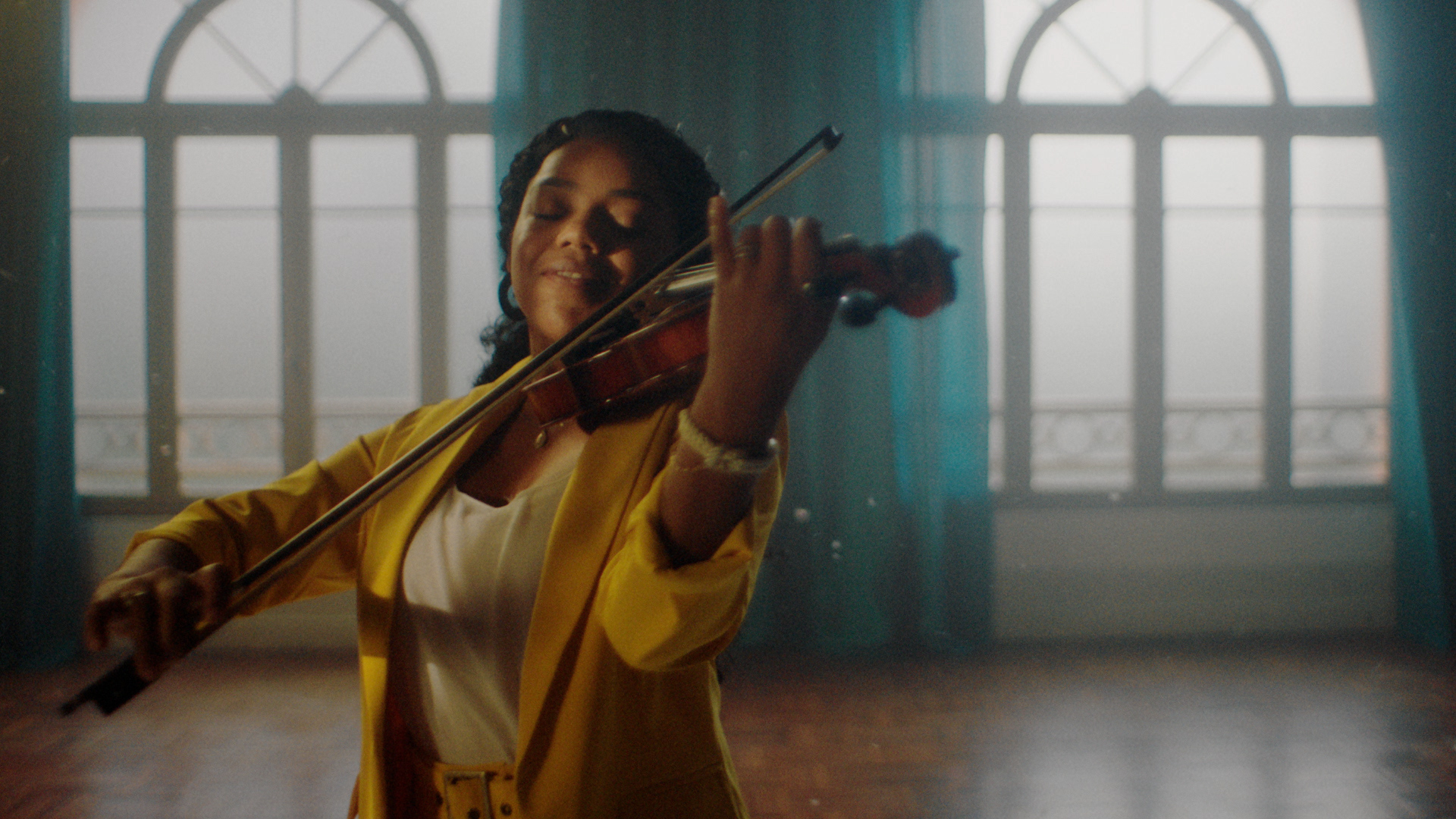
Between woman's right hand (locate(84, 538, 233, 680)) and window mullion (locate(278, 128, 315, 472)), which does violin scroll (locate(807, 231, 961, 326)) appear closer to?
woman's right hand (locate(84, 538, 233, 680))

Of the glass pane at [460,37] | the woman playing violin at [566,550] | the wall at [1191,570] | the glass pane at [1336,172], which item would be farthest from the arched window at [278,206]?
the glass pane at [1336,172]

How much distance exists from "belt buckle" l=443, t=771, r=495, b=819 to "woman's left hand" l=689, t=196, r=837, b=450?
379 mm

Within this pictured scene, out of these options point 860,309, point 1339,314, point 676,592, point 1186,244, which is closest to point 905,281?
point 860,309

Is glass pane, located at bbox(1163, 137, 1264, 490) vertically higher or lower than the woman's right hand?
higher

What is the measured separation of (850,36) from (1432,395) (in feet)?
8.28

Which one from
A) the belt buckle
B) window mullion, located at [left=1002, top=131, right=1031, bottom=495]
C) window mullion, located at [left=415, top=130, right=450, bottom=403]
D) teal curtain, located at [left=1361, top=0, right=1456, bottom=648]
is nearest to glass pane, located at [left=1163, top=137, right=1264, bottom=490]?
teal curtain, located at [left=1361, top=0, right=1456, bottom=648]

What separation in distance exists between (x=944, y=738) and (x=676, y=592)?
2016mm

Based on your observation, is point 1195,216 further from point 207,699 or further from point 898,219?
point 207,699

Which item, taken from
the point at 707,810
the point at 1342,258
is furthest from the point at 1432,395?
the point at 707,810

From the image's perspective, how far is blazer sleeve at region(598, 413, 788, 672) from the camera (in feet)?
1.74

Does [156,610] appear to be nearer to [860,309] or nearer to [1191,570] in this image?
[860,309]

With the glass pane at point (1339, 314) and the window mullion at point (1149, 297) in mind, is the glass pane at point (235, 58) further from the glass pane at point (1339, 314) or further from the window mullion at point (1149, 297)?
the glass pane at point (1339, 314)

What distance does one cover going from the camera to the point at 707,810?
0.65m

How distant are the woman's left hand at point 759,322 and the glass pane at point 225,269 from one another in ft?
10.6
